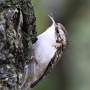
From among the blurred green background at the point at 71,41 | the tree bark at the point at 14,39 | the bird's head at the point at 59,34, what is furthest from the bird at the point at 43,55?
the blurred green background at the point at 71,41

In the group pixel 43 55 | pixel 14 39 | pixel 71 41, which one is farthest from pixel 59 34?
pixel 71 41

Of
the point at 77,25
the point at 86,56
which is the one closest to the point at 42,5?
the point at 77,25

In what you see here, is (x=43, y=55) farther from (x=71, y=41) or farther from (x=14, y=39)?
(x=71, y=41)

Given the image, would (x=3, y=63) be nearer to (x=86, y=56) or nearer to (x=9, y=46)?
(x=9, y=46)

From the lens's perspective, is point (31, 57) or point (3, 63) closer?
point (3, 63)

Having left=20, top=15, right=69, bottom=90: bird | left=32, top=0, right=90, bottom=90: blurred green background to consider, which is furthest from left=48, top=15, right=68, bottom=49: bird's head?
left=32, top=0, right=90, bottom=90: blurred green background


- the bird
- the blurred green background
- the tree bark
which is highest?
the tree bark

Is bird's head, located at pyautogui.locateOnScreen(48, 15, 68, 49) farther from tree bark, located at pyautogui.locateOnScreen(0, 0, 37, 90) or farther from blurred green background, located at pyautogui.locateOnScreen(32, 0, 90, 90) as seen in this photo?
blurred green background, located at pyautogui.locateOnScreen(32, 0, 90, 90)

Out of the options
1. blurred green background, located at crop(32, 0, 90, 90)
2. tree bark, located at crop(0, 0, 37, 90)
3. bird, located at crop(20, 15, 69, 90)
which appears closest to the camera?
tree bark, located at crop(0, 0, 37, 90)
